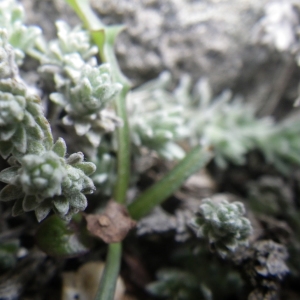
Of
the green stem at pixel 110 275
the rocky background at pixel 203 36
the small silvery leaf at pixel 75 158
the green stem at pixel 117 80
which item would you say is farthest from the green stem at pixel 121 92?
the small silvery leaf at pixel 75 158

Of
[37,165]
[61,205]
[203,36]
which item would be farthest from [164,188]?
[203,36]

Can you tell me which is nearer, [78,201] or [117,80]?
[78,201]

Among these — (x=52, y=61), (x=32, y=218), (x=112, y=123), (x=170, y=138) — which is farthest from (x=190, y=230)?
(x=52, y=61)

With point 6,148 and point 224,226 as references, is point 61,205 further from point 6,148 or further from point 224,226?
point 224,226

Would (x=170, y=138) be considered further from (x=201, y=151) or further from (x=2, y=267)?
(x=2, y=267)

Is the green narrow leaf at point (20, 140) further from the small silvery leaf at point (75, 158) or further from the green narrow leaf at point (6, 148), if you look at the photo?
the small silvery leaf at point (75, 158)

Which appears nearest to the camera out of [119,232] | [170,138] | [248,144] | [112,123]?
[119,232]
